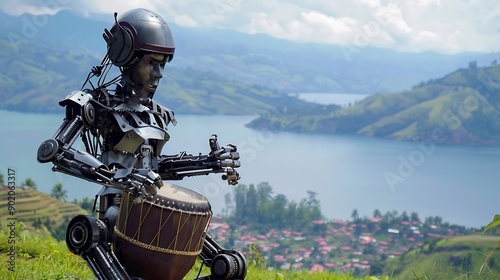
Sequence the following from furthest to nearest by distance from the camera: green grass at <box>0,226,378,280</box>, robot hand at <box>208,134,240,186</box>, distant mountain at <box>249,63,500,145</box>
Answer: distant mountain at <box>249,63,500,145</box> → green grass at <box>0,226,378,280</box> → robot hand at <box>208,134,240,186</box>

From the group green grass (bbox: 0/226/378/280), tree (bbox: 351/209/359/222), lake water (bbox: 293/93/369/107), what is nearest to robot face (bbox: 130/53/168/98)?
green grass (bbox: 0/226/378/280)

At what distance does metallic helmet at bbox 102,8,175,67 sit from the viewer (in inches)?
263

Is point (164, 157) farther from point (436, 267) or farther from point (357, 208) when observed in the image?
point (357, 208)

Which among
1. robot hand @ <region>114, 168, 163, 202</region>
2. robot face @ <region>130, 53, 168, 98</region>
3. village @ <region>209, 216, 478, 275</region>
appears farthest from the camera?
village @ <region>209, 216, 478, 275</region>

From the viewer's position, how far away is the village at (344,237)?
57.4 meters

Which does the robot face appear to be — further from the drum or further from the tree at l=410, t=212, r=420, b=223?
the tree at l=410, t=212, r=420, b=223

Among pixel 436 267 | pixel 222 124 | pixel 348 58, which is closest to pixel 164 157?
pixel 436 267

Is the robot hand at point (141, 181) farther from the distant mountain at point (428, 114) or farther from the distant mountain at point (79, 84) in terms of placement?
the distant mountain at point (428, 114)

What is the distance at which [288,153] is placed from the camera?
318ft

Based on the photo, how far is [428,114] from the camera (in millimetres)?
88875

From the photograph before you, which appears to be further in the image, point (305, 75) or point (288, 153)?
point (305, 75)

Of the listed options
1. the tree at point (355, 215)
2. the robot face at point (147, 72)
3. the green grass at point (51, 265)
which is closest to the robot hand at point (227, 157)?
the robot face at point (147, 72)

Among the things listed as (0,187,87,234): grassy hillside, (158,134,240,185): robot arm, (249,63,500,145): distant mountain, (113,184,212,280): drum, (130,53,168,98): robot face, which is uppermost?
(249,63,500,145): distant mountain

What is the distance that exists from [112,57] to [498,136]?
85.0 metres
